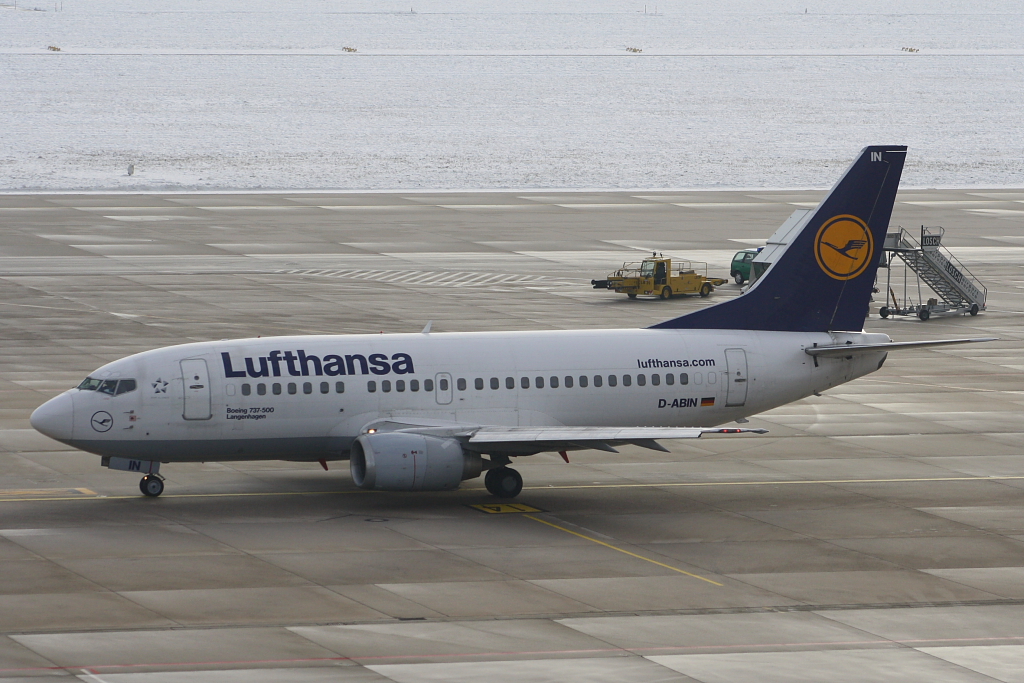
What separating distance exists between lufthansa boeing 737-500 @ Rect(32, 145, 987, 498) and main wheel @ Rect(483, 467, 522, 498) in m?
0.04

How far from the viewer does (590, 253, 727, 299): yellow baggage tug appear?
8025cm

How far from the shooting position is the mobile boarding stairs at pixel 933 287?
7725 centimetres

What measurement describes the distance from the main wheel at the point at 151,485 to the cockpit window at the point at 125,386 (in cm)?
268

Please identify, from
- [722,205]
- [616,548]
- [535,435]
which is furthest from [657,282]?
[616,548]

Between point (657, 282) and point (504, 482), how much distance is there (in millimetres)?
43102

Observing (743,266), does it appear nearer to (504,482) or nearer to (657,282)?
(657,282)

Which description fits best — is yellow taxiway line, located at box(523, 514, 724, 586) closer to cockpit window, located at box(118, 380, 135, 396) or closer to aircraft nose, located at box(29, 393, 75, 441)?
cockpit window, located at box(118, 380, 135, 396)

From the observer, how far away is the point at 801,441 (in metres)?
48.5

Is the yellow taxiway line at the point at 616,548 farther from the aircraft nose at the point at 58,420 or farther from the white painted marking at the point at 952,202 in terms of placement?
the white painted marking at the point at 952,202

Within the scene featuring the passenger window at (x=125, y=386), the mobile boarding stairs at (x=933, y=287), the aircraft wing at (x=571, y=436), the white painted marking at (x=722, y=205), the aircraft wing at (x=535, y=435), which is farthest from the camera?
the white painted marking at (x=722, y=205)

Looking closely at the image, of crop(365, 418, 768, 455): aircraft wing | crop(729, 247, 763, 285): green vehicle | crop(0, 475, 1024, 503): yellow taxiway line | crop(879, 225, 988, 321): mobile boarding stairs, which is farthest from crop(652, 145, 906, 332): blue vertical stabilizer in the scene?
crop(729, 247, 763, 285): green vehicle

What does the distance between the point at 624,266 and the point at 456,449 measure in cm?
4941

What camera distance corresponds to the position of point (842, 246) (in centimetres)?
4325

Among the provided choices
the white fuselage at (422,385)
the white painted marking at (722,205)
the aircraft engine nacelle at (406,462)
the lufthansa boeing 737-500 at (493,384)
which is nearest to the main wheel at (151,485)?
the lufthansa boeing 737-500 at (493,384)
